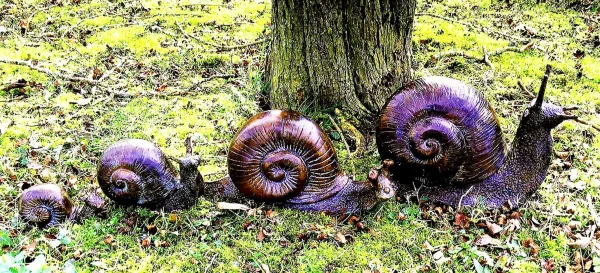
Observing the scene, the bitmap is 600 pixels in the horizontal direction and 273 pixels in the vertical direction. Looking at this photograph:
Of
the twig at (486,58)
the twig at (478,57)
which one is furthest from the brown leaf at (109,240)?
the twig at (486,58)

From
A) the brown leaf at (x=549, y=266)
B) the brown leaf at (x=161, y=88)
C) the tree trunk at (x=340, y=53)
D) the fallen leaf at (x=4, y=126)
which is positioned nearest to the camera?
the brown leaf at (x=549, y=266)

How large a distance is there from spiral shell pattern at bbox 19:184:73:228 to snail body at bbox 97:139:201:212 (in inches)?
12.7

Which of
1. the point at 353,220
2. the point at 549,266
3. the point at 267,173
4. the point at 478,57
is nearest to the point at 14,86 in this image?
the point at 267,173

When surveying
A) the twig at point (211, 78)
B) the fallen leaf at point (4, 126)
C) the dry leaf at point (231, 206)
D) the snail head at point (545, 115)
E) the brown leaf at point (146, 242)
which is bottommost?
the brown leaf at point (146, 242)

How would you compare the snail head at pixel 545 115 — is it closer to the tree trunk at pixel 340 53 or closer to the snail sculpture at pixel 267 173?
the snail sculpture at pixel 267 173

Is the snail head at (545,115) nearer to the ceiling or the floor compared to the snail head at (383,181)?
nearer to the ceiling

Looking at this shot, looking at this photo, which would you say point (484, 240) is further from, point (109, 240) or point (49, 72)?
point (49, 72)

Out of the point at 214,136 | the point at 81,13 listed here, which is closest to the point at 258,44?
the point at 214,136

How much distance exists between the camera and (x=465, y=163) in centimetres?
368

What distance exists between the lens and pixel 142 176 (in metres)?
3.61

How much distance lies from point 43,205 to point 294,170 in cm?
165

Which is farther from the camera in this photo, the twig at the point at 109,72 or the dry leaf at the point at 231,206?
the twig at the point at 109,72

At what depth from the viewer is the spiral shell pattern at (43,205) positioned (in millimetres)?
3688

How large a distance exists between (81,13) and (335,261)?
492 cm
